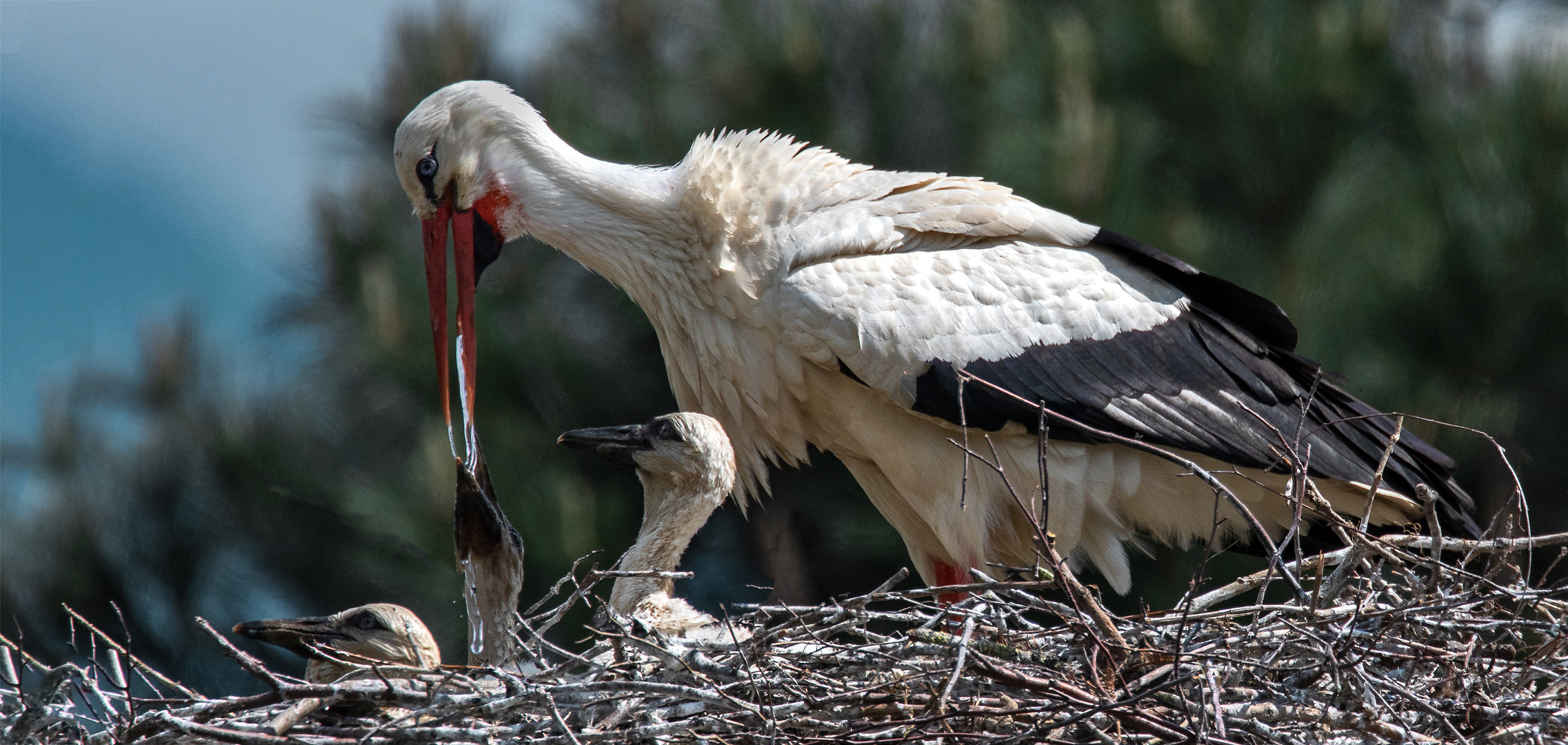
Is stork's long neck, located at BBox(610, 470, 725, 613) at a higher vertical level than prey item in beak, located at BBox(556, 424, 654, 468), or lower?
lower

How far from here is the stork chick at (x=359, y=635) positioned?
8.84 ft

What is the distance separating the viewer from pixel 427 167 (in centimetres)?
330

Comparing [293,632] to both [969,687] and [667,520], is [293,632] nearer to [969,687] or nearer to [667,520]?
[667,520]

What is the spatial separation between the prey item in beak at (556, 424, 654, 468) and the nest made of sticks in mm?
703

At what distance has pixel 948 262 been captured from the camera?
10.2 ft

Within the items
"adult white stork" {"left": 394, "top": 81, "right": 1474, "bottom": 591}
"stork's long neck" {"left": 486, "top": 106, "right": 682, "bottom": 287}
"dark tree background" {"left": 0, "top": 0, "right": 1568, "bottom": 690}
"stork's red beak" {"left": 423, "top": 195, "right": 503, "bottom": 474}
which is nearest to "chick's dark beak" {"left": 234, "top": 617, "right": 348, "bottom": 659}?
"stork's red beak" {"left": 423, "top": 195, "right": 503, "bottom": 474}

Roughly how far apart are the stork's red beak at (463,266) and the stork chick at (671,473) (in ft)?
1.65

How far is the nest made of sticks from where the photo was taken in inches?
78.8

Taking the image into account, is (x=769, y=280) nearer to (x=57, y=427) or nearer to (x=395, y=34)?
(x=395, y=34)

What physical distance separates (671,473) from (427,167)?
0.92 metres

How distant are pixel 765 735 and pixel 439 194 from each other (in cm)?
174

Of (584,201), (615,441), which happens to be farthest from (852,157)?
(615,441)

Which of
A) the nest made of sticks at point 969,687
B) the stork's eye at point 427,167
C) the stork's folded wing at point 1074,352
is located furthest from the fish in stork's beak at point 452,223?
the nest made of sticks at point 969,687

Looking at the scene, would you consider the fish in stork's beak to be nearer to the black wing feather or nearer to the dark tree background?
the black wing feather
